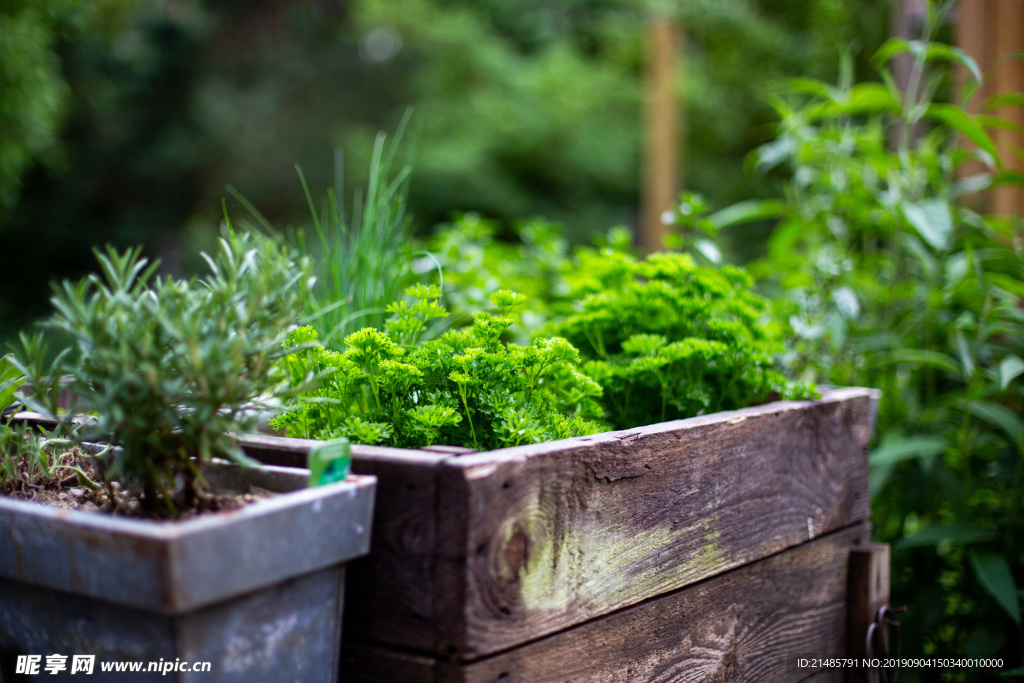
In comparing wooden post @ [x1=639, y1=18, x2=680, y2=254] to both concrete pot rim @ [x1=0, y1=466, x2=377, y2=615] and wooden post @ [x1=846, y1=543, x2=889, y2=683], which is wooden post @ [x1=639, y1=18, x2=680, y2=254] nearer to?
wooden post @ [x1=846, y1=543, x2=889, y2=683]

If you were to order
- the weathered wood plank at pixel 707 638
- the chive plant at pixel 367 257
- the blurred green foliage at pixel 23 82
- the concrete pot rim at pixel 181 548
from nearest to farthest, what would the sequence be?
1. the concrete pot rim at pixel 181 548
2. the weathered wood plank at pixel 707 638
3. the chive plant at pixel 367 257
4. the blurred green foliage at pixel 23 82

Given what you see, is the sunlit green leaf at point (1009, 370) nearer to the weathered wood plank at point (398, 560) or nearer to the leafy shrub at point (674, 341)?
the leafy shrub at point (674, 341)

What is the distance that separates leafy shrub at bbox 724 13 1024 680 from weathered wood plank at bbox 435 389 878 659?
0.39 m

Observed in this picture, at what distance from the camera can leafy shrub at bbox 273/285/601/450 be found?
93 cm

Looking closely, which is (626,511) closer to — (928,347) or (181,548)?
(181,548)

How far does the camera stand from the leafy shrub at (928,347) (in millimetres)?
1617

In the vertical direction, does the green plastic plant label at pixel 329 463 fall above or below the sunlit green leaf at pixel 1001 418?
below

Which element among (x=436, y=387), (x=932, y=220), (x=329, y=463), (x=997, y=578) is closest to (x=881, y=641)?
(x=997, y=578)

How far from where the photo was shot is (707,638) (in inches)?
44.4

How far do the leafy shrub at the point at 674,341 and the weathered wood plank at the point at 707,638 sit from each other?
11.1 inches

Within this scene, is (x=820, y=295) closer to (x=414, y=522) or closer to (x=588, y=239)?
(x=414, y=522)

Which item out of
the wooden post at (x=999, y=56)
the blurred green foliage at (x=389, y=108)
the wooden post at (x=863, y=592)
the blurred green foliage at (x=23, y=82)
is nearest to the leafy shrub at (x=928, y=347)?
the wooden post at (x=863, y=592)

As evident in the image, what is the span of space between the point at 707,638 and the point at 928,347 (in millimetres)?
1144

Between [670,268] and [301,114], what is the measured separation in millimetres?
10171
